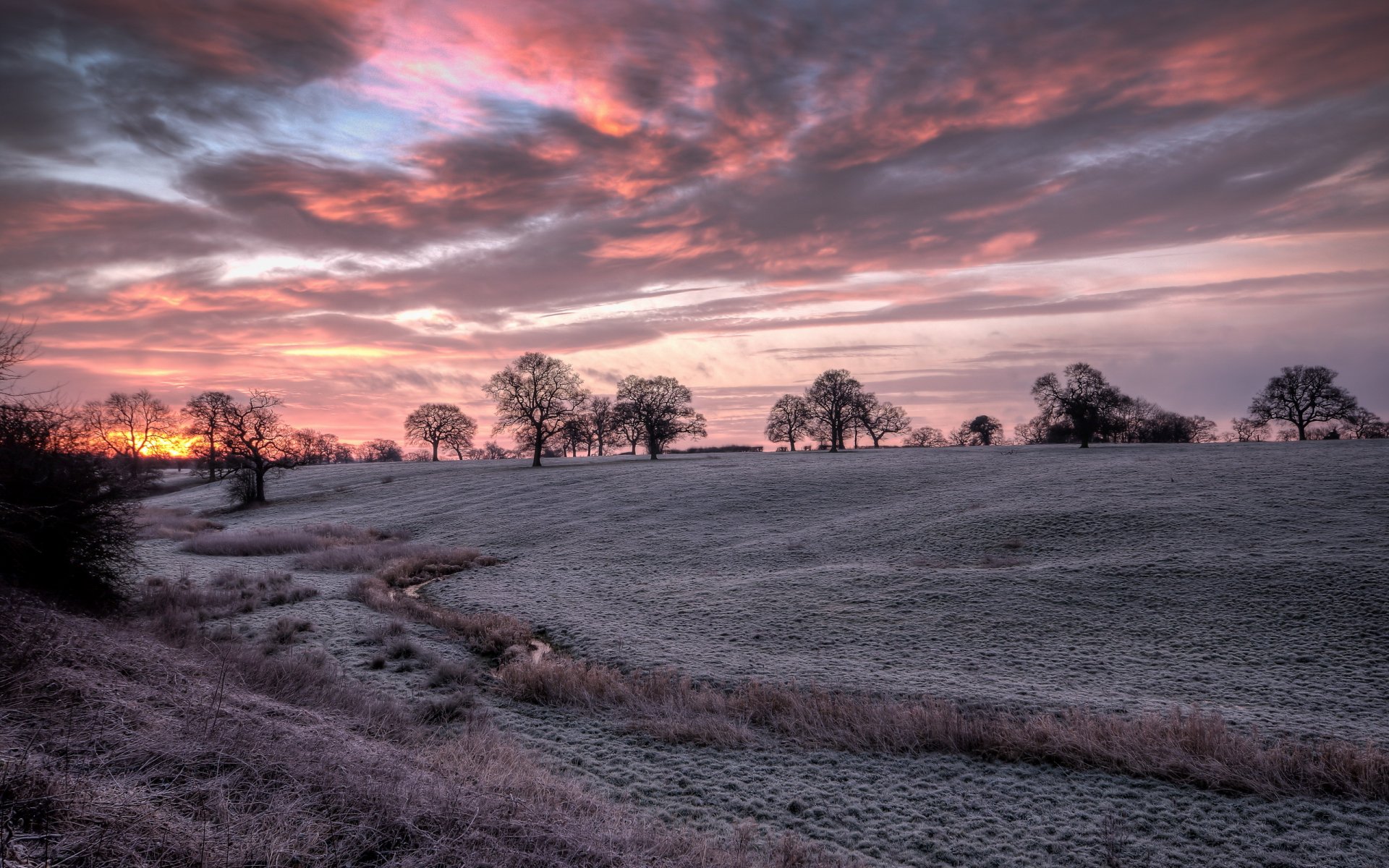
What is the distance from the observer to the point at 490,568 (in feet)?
91.3

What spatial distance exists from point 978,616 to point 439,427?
333ft

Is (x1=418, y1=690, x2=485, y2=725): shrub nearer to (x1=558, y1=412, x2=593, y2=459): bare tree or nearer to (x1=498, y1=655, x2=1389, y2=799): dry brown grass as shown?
(x1=498, y1=655, x2=1389, y2=799): dry brown grass

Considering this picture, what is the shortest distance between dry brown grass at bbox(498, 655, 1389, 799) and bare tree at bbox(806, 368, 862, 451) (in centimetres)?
7310

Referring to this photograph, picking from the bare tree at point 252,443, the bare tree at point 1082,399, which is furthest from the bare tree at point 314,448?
the bare tree at point 1082,399

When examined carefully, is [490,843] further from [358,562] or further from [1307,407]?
[1307,407]

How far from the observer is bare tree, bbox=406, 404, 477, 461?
347 ft

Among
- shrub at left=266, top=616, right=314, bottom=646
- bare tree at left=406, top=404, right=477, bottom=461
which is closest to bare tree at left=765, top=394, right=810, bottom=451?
bare tree at left=406, top=404, right=477, bottom=461

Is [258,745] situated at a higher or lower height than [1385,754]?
higher

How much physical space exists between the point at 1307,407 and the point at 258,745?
92.1 m

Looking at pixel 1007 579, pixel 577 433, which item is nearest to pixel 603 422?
pixel 577 433

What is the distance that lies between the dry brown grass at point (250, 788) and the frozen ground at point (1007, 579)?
285 inches

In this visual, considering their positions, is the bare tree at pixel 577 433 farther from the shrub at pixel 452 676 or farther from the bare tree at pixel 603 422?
the shrub at pixel 452 676

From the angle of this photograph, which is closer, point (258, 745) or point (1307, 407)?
point (258, 745)

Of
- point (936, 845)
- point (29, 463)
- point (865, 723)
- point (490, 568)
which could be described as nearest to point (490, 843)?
point (936, 845)
